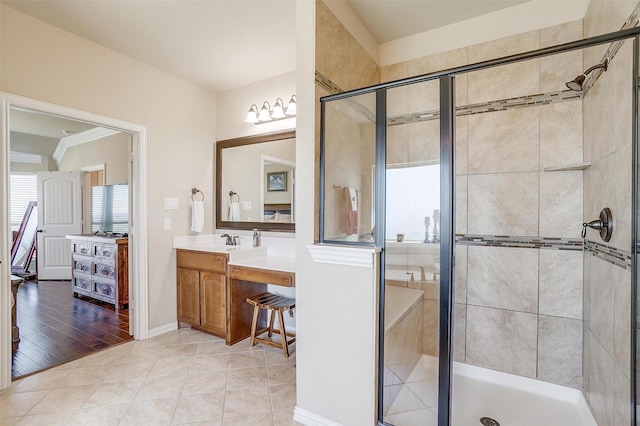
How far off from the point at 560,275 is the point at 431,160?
52.4 inches

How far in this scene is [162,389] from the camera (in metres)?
2.15

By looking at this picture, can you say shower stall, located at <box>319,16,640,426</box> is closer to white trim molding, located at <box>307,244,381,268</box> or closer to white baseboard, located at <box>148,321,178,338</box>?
white trim molding, located at <box>307,244,381,268</box>

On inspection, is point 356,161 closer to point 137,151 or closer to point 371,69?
point 371,69

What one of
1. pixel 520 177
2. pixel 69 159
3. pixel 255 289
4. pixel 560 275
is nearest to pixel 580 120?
pixel 520 177

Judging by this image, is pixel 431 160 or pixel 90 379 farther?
pixel 90 379

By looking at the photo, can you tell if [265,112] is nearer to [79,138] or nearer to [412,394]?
[412,394]

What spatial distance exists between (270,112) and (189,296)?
2129mm

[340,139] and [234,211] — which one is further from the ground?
[340,139]

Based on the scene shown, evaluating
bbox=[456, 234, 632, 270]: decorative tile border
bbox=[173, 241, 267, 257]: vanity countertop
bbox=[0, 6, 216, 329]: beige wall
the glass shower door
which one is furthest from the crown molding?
bbox=[456, 234, 632, 270]: decorative tile border

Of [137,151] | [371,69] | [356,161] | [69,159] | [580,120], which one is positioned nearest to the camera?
[356,161]

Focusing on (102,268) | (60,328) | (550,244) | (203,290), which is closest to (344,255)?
(550,244)

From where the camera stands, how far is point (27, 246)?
5.70 m

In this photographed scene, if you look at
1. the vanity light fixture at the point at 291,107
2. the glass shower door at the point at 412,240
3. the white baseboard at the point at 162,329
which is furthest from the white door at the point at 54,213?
the glass shower door at the point at 412,240

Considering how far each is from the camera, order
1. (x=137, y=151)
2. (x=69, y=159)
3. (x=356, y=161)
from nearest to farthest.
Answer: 1. (x=356, y=161)
2. (x=137, y=151)
3. (x=69, y=159)
